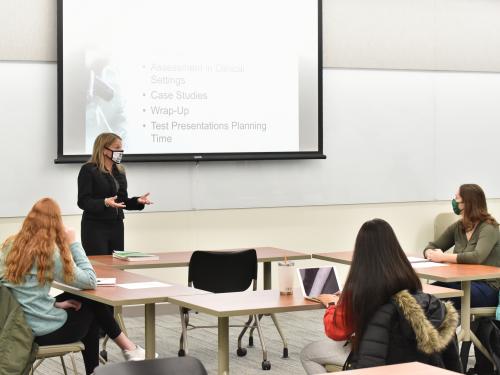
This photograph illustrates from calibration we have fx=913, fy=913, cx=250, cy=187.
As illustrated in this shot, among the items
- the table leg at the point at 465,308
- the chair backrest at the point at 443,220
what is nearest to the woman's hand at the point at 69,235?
the table leg at the point at 465,308

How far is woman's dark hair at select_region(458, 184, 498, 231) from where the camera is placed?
593cm

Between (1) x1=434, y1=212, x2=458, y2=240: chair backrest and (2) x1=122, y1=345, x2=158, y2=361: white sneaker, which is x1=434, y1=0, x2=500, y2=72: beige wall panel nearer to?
(1) x1=434, y1=212, x2=458, y2=240: chair backrest

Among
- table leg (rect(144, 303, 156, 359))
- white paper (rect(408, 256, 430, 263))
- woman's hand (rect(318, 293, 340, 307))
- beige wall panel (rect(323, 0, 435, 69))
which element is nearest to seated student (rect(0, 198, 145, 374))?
table leg (rect(144, 303, 156, 359))

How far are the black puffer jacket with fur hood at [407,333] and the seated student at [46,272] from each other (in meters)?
1.64

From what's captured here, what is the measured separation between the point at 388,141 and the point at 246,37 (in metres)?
1.75

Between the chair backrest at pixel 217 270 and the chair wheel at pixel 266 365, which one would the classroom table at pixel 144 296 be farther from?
the chair wheel at pixel 266 365

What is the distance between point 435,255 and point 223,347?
7.22ft

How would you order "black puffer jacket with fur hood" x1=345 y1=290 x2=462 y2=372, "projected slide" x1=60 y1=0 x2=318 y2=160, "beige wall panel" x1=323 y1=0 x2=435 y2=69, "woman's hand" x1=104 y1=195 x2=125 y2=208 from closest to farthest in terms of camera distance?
"black puffer jacket with fur hood" x1=345 y1=290 x2=462 y2=372
"woman's hand" x1=104 y1=195 x2=125 y2=208
"projected slide" x1=60 y1=0 x2=318 y2=160
"beige wall panel" x1=323 y1=0 x2=435 y2=69

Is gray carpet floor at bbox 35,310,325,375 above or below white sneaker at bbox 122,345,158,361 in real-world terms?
below

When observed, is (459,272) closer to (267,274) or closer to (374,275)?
(267,274)

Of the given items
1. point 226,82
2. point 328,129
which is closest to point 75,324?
point 226,82

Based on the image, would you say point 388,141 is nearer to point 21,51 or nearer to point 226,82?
point 226,82

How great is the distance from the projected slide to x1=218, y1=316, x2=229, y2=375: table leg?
136 inches

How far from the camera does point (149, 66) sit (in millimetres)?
7598
